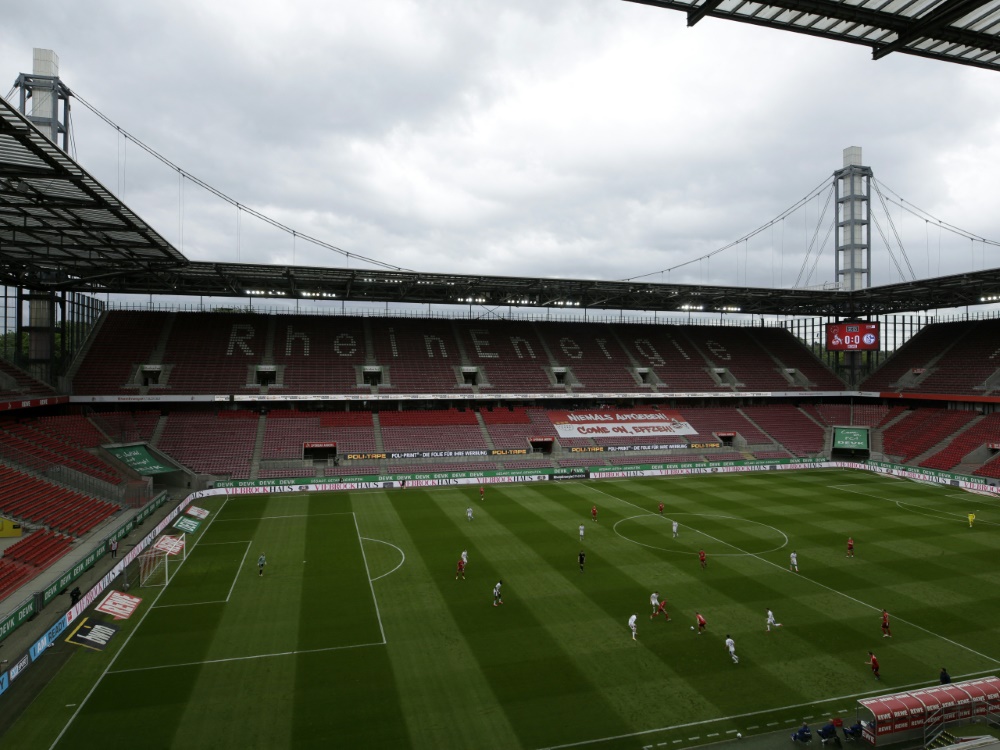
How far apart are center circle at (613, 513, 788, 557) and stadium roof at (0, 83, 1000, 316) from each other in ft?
94.7

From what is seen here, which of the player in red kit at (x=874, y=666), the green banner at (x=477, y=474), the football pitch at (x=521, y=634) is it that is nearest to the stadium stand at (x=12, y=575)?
the football pitch at (x=521, y=634)

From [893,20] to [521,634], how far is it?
790 inches

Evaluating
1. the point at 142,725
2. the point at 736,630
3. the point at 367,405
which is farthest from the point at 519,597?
the point at 367,405

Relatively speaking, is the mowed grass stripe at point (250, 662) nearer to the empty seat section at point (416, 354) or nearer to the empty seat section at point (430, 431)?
the empty seat section at point (430, 431)

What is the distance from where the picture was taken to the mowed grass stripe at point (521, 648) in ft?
53.7

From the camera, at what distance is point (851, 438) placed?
211ft

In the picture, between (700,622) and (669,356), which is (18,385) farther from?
(669,356)

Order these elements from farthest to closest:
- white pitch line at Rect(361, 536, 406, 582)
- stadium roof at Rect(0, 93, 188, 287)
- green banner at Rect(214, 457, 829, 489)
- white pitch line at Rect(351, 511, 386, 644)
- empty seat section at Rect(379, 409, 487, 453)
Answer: empty seat section at Rect(379, 409, 487, 453), green banner at Rect(214, 457, 829, 489), white pitch line at Rect(361, 536, 406, 582), stadium roof at Rect(0, 93, 188, 287), white pitch line at Rect(351, 511, 386, 644)

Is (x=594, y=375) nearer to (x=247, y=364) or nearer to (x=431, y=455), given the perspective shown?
(x=431, y=455)

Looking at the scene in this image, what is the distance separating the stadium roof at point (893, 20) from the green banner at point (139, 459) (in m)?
47.1

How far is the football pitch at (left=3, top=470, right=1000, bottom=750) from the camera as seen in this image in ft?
53.6

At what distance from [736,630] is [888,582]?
10266 mm

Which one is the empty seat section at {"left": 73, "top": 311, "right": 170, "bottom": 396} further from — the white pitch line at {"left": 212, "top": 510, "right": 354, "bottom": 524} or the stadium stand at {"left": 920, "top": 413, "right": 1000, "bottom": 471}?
the stadium stand at {"left": 920, "top": 413, "right": 1000, "bottom": 471}

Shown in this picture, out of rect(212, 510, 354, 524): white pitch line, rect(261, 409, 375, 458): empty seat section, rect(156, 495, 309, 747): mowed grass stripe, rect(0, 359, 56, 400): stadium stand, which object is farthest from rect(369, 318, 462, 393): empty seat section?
rect(156, 495, 309, 747): mowed grass stripe
